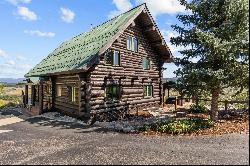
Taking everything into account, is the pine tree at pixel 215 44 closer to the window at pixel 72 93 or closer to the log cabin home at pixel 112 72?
the log cabin home at pixel 112 72

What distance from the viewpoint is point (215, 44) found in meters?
15.3

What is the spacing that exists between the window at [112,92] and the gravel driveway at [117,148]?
17.8 ft

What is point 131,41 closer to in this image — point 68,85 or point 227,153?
point 68,85

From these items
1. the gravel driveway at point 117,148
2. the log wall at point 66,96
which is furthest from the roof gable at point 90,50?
the gravel driveway at point 117,148

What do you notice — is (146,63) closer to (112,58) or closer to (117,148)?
(112,58)

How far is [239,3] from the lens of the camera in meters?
15.4

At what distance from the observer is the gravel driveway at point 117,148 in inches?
436

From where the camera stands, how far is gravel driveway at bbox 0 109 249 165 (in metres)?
11.1

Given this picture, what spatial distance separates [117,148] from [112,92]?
33.1ft

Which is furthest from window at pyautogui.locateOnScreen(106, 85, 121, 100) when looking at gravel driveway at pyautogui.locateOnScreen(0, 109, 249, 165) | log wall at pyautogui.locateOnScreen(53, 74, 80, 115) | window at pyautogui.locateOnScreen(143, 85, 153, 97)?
gravel driveway at pyautogui.locateOnScreen(0, 109, 249, 165)

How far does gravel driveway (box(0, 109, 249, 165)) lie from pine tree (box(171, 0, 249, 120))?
3.68 metres

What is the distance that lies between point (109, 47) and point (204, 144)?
1111 cm

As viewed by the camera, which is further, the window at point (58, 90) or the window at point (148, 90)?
the window at point (148, 90)

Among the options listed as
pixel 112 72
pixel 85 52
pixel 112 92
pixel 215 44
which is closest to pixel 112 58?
pixel 112 72
